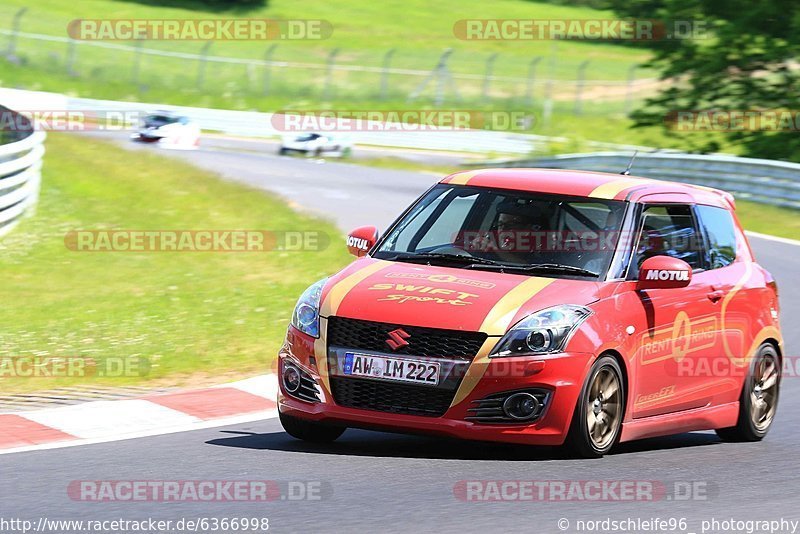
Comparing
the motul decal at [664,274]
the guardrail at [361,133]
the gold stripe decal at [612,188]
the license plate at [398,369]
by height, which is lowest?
the guardrail at [361,133]

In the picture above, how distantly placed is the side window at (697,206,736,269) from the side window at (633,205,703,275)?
136mm

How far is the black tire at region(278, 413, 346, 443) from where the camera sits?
7887mm

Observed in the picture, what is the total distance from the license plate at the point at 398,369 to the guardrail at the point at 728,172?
18386 mm

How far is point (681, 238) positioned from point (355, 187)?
18.7 meters

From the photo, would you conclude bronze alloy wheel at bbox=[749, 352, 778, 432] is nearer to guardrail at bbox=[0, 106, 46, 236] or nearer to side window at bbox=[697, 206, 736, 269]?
side window at bbox=[697, 206, 736, 269]

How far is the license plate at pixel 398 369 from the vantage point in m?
7.24

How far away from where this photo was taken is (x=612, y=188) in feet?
27.7

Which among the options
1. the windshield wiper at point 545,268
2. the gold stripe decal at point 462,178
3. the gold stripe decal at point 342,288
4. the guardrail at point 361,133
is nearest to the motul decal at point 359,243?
the gold stripe decal at point 342,288

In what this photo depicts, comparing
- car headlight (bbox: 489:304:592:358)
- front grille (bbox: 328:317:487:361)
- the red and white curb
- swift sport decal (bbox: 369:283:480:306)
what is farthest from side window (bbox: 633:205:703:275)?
the red and white curb

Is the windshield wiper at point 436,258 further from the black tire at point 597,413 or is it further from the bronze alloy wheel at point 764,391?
the bronze alloy wheel at point 764,391

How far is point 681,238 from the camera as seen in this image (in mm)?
8750

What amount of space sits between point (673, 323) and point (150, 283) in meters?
8.00

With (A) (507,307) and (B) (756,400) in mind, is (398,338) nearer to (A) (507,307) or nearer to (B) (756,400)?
(A) (507,307)

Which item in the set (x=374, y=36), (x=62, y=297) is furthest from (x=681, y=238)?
(x=374, y=36)
